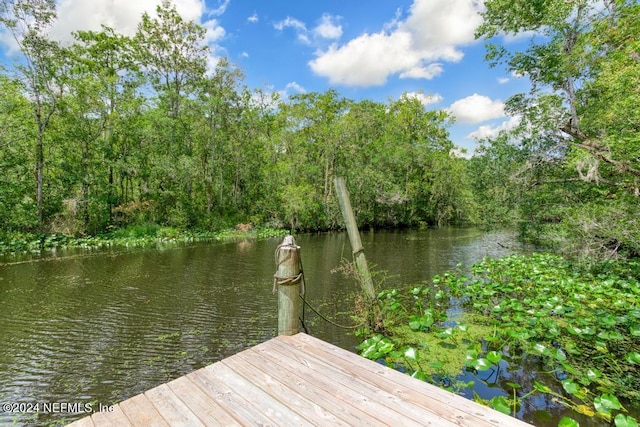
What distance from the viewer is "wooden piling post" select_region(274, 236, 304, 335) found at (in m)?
2.78

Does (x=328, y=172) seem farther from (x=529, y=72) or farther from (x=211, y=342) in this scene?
(x=211, y=342)

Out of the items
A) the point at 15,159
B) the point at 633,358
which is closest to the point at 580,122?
the point at 633,358

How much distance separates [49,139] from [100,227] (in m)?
4.80

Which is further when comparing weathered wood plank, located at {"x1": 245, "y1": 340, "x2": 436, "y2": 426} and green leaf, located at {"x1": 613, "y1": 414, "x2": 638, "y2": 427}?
green leaf, located at {"x1": 613, "y1": 414, "x2": 638, "y2": 427}

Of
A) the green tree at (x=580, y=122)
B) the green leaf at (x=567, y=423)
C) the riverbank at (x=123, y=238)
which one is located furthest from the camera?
the riverbank at (x=123, y=238)

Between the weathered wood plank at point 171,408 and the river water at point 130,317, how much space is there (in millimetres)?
1821

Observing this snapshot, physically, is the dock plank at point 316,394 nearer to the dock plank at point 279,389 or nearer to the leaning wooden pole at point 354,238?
the dock plank at point 279,389

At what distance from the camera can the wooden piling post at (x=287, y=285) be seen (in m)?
2.78

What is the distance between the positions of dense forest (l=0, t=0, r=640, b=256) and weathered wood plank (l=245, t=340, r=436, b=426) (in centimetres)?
689

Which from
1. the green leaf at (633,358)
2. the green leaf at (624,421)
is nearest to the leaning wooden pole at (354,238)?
the green leaf at (624,421)

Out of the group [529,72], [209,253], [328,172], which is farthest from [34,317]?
[328,172]

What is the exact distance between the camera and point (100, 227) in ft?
50.8

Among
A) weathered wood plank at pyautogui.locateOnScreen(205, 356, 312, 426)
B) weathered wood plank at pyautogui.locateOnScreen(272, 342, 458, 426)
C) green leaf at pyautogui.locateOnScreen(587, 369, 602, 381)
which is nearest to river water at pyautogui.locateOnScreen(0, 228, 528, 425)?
weathered wood plank at pyautogui.locateOnScreen(205, 356, 312, 426)

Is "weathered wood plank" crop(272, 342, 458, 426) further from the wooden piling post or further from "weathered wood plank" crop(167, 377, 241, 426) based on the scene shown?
"weathered wood plank" crop(167, 377, 241, 426)
